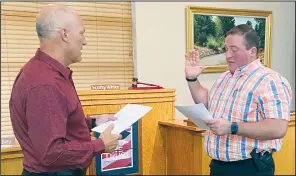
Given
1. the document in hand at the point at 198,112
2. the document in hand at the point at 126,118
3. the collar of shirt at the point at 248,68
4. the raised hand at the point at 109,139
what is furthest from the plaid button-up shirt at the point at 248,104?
the raised hand at the point at 109,139

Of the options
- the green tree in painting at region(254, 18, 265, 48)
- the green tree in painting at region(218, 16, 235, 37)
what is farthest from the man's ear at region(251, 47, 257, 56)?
the green tree in painting at region(254, 18, 265, 48)

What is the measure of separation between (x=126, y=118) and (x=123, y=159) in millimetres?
957

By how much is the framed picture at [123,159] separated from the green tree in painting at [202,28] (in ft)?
4.63

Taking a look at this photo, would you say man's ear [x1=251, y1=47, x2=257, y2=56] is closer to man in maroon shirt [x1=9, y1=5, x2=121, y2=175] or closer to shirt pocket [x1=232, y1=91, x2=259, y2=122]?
shirt pocket [x1=232, y1=91, x2=259, y2=122]

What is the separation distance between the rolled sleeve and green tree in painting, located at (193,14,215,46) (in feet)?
6.35

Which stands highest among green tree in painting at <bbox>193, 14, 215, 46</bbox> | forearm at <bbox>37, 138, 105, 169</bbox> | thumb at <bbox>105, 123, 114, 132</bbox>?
green tree in painting at <bbox>193, 14, 215, 46</bbox>

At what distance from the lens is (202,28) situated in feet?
11.2

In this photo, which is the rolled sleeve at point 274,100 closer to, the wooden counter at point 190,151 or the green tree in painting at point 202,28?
the wooden counter at point 190,151

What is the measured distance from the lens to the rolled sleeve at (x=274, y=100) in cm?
147

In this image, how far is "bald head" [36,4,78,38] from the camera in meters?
1.25

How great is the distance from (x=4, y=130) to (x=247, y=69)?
2102 millimetres

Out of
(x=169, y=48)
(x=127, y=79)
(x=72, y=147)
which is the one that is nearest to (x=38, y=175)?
(x=72, y=147)

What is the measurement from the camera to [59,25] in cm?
126

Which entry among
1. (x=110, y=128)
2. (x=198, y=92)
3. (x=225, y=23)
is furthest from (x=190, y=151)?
(x=225, y=23)
